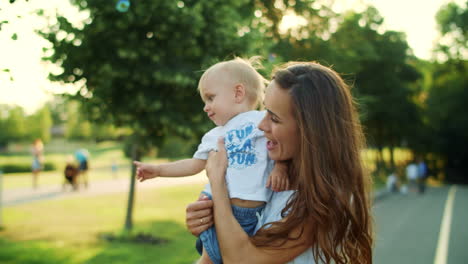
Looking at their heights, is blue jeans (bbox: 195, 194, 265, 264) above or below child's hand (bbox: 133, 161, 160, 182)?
below

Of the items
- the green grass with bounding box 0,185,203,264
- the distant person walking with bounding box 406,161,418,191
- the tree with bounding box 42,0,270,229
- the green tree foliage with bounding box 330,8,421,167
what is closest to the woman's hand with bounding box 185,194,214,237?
the tree with bounding box 42,0,270,229

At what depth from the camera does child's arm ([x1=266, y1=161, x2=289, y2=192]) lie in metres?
1.86

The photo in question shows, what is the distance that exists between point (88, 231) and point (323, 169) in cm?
896

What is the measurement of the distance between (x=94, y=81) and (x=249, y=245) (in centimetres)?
618

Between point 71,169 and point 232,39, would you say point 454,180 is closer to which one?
point 71,169

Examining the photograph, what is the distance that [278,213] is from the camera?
185 cm

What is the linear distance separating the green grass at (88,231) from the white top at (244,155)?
5723mm

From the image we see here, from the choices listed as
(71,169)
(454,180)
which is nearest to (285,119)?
(71,169)

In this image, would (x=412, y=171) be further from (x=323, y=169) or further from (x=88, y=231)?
(x=323, y=169)

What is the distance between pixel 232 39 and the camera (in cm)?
756

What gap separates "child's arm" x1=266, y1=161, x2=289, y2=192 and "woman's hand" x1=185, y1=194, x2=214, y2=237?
278 mm

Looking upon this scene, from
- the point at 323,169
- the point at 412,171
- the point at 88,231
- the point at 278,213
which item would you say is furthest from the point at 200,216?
the point at 412,171

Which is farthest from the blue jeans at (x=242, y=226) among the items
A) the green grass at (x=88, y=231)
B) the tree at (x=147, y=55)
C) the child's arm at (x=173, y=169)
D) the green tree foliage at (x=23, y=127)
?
the green tree foliage at (x=23, y=127)

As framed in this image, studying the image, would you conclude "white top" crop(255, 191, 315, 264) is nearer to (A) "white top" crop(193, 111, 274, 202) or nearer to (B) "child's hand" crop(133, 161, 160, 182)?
(A) "white top" crop(193, 111, 274, 202)
